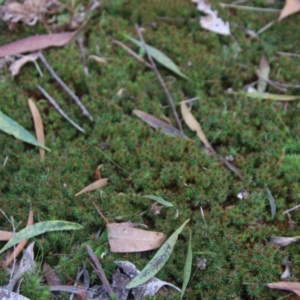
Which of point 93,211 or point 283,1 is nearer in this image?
point 93,211

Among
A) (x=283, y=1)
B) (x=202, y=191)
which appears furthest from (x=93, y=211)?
(x=283, y=1)

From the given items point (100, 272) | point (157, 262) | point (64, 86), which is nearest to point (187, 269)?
point (157, 262)

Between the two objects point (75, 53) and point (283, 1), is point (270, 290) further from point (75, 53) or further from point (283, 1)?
point (283, 1)

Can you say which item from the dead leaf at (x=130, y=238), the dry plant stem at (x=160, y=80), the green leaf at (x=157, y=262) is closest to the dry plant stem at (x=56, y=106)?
the dry plant stem at (x=160, y=80)

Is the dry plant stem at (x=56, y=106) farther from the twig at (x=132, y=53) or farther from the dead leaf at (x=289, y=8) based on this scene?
the dead leaf at (x=289, y=8)

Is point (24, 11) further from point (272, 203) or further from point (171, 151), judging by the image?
point (272, 203)
